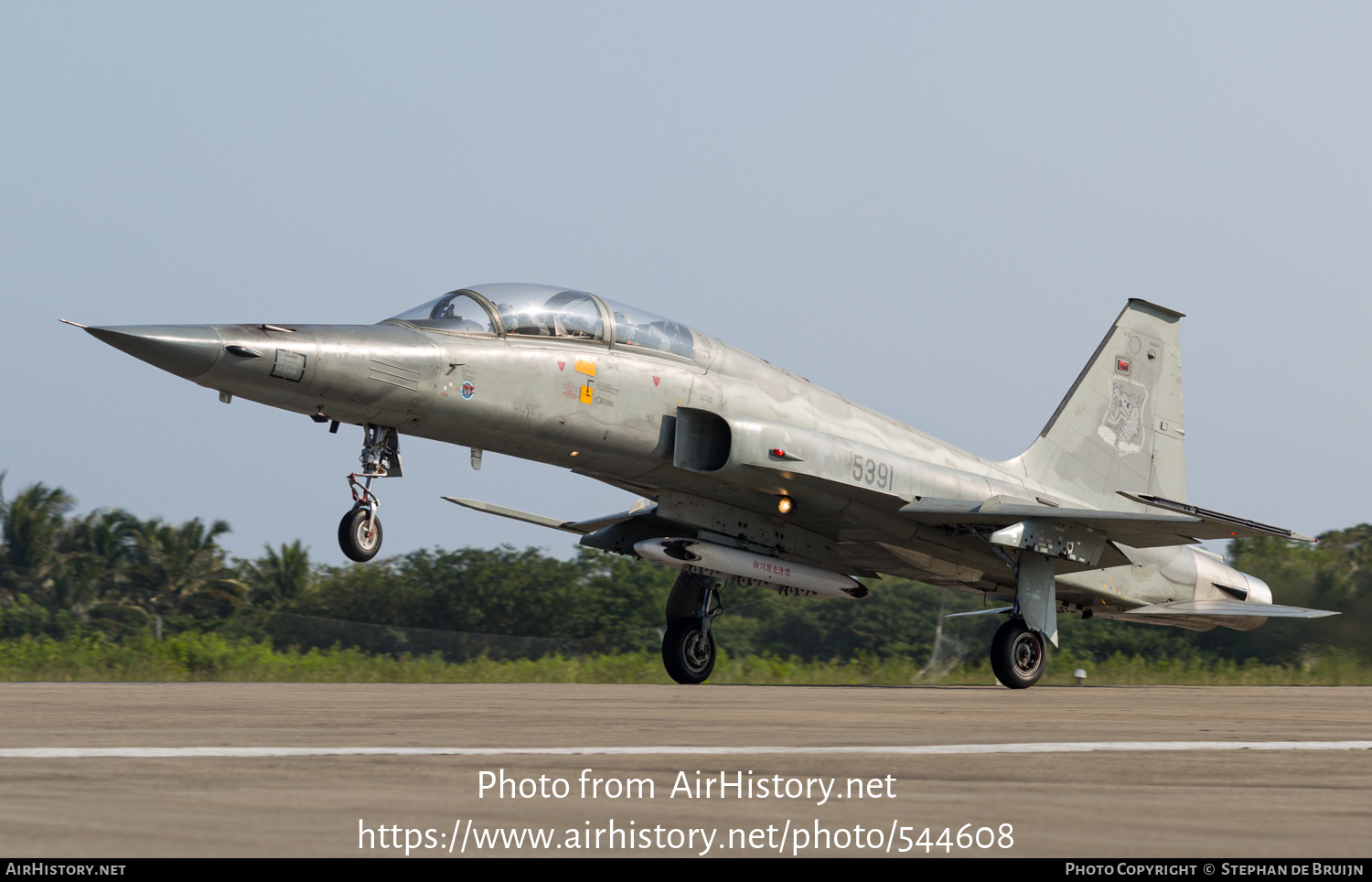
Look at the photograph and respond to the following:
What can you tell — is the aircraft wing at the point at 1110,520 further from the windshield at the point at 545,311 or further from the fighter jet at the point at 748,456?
the windshield at the point at 545,311

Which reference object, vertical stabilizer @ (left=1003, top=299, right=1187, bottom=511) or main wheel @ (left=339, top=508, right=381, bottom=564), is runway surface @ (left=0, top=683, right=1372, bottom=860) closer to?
main wheel @ (left=339, top=508, right=381, bottom=564)

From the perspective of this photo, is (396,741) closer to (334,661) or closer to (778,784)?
(778,784)

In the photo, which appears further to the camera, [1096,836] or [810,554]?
[810,554]

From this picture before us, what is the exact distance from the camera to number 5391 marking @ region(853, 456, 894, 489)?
13227mm

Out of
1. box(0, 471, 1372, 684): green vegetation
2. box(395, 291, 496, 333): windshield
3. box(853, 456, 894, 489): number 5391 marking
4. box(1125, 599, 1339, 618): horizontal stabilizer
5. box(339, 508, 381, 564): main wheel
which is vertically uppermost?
Result: box(395, 291, 496, 333): windshield

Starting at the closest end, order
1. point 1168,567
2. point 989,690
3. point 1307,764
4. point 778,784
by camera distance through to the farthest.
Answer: point 778,784
point 1307,764
point 989,690
point 1168,567

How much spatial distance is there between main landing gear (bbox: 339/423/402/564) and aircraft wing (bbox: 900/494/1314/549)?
530 cm

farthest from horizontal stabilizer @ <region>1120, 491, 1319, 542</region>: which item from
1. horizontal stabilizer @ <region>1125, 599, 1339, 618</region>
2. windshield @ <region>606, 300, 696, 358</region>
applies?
windshield @ <region>606, 300, 696, 358</region>

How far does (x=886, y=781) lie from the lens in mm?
4520

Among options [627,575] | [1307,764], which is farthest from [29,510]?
[1307,764]

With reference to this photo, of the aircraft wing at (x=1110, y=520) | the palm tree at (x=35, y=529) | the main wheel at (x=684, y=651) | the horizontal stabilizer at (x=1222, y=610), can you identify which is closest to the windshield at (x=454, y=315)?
the main wheel at (x=684, y=651)

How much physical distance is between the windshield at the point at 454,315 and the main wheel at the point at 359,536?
1.80 m

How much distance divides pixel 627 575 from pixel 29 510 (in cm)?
1753
